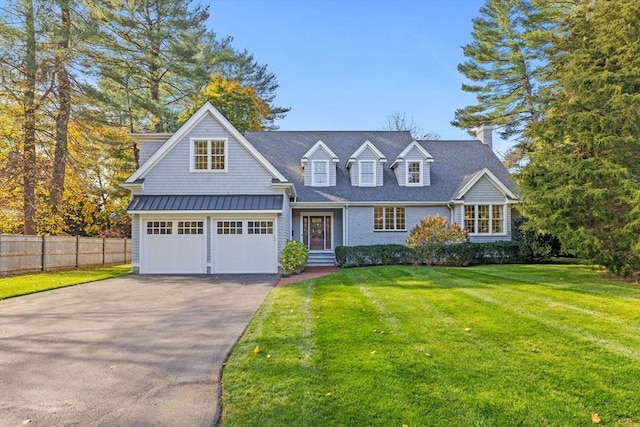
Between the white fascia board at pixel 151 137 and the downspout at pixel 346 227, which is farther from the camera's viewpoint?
the downspout at pixel 346 227

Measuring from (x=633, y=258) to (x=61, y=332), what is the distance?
561 inches

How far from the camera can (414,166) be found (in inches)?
841

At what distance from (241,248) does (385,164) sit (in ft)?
33.1

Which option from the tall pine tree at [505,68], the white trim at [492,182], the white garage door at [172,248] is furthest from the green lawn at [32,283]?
the tall pine tree at [505,68]

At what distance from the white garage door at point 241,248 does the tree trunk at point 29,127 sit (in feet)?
38.7

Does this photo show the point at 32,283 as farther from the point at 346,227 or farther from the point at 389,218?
the point at 389,218

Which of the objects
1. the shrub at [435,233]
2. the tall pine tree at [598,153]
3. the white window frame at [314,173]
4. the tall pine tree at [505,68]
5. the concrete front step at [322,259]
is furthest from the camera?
the tall pine tree at [505,68]

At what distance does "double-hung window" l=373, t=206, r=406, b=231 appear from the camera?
20375 mm

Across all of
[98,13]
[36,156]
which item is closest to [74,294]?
[36,156]

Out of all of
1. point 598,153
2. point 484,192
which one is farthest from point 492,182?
point 598,153

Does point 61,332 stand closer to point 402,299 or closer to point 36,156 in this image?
point 402,299

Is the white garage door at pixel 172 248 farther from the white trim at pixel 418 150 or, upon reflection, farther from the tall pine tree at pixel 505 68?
the tall pine tree at pixel 505 68

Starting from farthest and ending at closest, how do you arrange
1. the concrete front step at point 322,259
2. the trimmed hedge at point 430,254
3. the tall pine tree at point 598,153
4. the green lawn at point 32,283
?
the concrete front step at point 322,259, the trimmed hedge at point 430,254, the green lawn at point 32,283, the tall pine tree at point 598,153

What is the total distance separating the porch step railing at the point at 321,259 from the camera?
2014 cm
